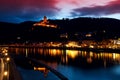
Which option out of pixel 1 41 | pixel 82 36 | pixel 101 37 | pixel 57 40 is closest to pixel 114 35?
pixel 101 37

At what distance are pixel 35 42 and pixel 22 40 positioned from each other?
Answer: 19.6 ft

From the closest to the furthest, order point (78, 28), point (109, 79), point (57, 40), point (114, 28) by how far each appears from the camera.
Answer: point (109, 79) → point (57, 40) → point (114, 28) → point (78, 28)

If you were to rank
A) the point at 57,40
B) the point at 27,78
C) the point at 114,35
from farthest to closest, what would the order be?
1. the point at 57,40
2. the point at 114,35
3. the point at 27,78

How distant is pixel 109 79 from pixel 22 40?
223 ft

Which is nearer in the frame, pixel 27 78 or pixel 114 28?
pixel 27 78

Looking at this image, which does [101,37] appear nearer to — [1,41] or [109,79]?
[1,41]

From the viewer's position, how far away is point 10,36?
8619 cm

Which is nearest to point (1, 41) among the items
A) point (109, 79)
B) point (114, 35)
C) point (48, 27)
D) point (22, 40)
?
point (22, 40)

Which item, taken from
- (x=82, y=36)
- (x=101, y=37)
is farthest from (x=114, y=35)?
(x=82, y=36)

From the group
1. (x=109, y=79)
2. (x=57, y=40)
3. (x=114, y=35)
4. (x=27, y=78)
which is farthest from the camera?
(x=57, y=40)

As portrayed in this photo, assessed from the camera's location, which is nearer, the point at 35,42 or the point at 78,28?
the point at 35,42

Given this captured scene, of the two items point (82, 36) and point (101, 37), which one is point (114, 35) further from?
point (82, 36)

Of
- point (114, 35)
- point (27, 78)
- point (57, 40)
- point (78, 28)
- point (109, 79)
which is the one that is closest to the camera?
point (27, 78)

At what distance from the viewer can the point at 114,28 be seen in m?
85.9
